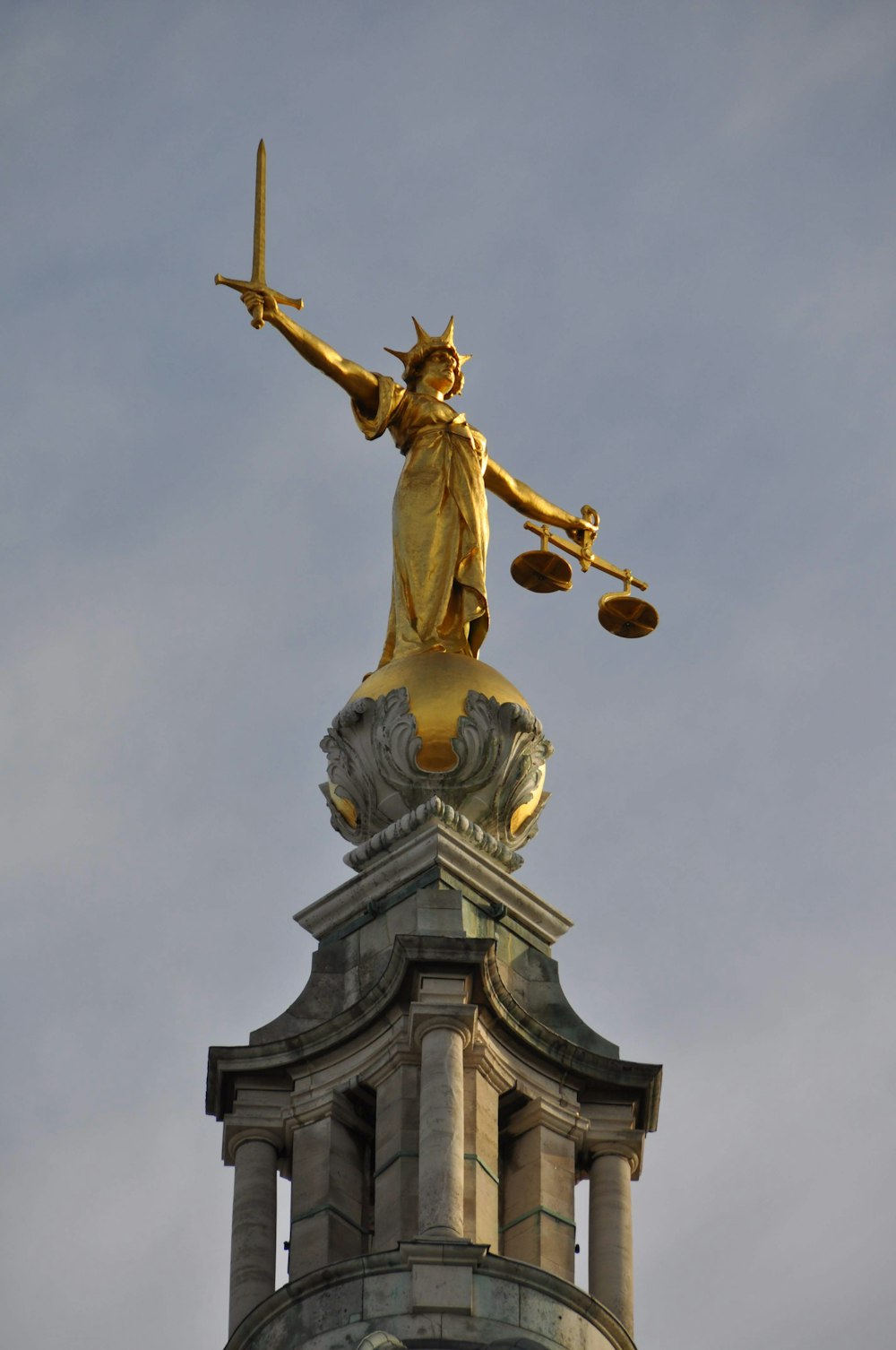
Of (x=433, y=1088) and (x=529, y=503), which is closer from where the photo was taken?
(x=433, y=1088)

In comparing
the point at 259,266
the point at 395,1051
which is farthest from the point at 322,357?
the point at 395,1051

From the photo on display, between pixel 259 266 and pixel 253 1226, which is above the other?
pixel 259 266

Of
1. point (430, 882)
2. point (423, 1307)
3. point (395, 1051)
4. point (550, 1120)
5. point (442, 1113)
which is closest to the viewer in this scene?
point (423, 1307)

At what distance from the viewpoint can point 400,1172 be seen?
1649 inches

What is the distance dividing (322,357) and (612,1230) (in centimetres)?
1082

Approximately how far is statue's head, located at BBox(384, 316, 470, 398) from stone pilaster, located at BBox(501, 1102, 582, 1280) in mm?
9778

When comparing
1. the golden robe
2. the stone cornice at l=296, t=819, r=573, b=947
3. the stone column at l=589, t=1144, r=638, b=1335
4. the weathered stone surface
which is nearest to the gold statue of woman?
the golden robe

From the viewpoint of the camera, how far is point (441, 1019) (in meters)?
42.5

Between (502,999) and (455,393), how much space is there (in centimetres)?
920

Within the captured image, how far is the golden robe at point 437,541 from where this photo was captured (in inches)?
1865

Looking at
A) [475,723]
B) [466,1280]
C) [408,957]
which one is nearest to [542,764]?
[475,723]

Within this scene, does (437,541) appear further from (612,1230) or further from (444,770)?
(612,1230)

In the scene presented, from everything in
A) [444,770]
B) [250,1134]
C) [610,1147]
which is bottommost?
[250,1134]

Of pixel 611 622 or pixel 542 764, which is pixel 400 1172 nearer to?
pixel 542 764
